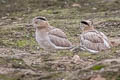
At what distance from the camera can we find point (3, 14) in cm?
2130

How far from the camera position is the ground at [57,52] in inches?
351

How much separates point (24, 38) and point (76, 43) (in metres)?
2.06

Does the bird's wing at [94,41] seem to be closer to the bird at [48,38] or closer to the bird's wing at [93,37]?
the bird's wing at [93,37]

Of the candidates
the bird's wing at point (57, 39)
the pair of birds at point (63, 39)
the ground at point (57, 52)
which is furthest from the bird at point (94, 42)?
the bird's wing at point (57, 39)

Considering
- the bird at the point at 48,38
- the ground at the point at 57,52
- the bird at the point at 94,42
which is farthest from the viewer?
the bird at the point at 48,38

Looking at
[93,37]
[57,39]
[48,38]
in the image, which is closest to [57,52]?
[57,39]

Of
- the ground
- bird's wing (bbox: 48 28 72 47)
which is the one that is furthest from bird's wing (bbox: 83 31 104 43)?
bird's wing (bbox: 48 28 72 47)

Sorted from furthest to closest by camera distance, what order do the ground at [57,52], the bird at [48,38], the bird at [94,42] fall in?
the bird at [48,38], the bird at [94,42], the ground at [57,52]

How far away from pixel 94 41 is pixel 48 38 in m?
1.12

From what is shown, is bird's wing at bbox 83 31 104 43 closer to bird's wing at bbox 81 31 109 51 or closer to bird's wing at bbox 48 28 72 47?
bird's wing at bbox 81 31 109 51

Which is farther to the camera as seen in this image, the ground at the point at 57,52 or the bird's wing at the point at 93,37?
the bird's wing at the point at 93,37

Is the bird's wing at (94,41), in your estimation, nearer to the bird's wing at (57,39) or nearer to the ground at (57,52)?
the ground at (57,52)

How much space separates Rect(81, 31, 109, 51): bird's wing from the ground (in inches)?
7.0

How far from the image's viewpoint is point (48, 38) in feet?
37.8
